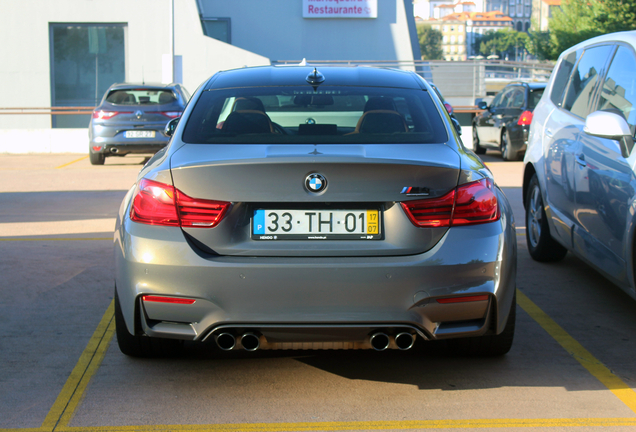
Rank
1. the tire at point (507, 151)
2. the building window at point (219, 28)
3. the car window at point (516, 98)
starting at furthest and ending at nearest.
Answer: the building window at point (219, 28)
the tire at point (507, 151)
the car window at point (516, 98)

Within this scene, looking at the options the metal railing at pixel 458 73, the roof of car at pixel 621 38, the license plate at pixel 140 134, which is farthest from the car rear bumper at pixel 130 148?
the metal railing at pixel 458 73

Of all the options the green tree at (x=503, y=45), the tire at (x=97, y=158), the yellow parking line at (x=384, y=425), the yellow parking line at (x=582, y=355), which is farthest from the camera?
the green tree at (x=503, y=45)

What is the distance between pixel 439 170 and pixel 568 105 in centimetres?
290

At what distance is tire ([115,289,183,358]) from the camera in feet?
12.4

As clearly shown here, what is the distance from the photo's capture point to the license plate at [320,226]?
10.3 ft

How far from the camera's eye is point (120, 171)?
13.7 meters

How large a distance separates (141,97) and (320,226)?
1170 centimetres

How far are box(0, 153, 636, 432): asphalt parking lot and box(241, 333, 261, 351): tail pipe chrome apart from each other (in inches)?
11.5

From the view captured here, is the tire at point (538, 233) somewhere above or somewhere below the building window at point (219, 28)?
below

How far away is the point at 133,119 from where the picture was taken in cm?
1377

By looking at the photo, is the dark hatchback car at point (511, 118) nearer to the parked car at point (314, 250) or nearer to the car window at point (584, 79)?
the car window at point (584, 79)

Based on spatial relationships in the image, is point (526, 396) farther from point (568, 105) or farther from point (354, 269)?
point (568, 105)

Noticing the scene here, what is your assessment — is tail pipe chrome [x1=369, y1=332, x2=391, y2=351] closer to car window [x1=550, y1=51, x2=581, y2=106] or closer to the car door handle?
the car door handle

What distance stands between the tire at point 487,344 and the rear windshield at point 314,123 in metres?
1.01
